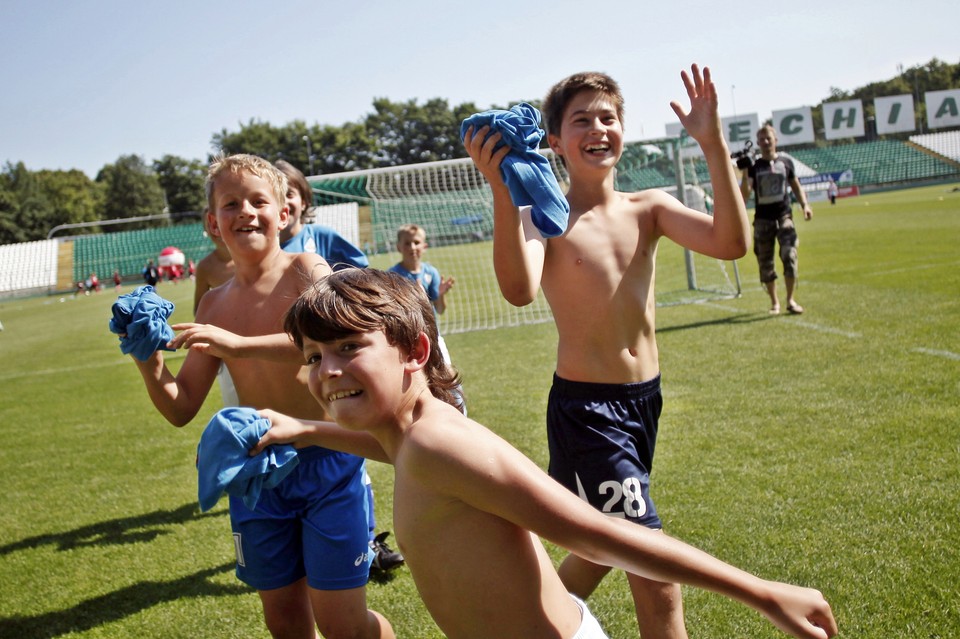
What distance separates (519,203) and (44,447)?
794cm

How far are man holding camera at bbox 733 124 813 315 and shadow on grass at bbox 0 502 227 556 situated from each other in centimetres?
758

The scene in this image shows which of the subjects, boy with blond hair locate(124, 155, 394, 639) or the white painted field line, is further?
the white painted field line

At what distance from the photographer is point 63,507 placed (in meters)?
6.20

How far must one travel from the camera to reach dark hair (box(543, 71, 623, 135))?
122 inches

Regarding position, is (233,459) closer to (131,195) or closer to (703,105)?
(703,105)

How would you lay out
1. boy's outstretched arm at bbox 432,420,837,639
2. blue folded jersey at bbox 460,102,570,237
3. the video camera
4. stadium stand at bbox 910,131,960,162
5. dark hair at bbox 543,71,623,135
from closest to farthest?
1. boy's outstretched arm at bbox 432,420,837,639
2. blue folded jersey at bbox 460,102,570,237
3. dark hair at bbox 543,71,623,135
4. the video camera
5. stadium stand at bbox 910,131,960,162

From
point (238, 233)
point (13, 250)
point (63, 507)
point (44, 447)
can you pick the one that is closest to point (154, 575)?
point (63, 507)

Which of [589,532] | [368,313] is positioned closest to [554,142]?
[368,313]

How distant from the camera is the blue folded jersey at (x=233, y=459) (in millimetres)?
2223

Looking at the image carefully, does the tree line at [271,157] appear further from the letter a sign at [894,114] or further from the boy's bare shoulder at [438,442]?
the boy's bare shoulder at [438,442]

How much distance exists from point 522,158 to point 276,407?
1612 mm

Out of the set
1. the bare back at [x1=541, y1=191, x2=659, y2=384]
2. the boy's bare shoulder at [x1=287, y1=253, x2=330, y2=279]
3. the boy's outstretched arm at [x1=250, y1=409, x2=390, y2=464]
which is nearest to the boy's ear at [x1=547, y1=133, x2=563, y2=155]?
the bare back at [x1=541, y1=191, x2=659, y2=384]

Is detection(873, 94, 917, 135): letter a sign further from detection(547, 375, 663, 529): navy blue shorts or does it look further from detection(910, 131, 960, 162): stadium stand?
detection(547, 375, 663, 529): navy blue shorts

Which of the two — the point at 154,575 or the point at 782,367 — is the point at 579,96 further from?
the point at 782,367
